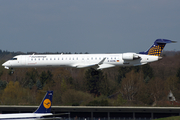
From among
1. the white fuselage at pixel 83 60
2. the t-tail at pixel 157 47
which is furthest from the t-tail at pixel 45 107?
the t-tail at pixel 157 47

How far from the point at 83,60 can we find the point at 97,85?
2332 inches

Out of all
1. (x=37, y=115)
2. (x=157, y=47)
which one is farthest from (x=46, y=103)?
(x=157, y=47)

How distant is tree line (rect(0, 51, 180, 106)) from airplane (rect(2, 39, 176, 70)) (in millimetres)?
31715

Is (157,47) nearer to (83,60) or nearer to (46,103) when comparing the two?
(83,60)

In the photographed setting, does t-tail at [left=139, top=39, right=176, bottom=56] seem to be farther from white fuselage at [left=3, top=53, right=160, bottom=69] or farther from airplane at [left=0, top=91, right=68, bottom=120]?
airplane at [left=0, top=91, right=68, bottom=120]

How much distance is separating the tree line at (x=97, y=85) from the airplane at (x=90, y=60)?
31715mm

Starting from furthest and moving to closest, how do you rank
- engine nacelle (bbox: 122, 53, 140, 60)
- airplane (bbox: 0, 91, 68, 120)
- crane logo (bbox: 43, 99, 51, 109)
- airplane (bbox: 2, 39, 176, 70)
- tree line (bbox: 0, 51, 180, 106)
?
tree line (bbox: 0, 51, 180, 106), airplane (bbox: 2, 39, 176, 70), engine nacelle (bbox: 122, 53, 140, 60), crane logo (bbox: 43, 99, 51, 109), airplane (bbox: 0, 91, 68, 120)

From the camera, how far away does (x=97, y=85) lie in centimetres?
11388

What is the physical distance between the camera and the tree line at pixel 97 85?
95.1 m

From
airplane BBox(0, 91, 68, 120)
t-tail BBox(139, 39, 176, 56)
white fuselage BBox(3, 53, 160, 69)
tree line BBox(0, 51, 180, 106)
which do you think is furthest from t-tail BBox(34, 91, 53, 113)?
tree line BBox(0, 51, 180, 106)

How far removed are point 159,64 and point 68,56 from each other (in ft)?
191

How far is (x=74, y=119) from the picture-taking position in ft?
233

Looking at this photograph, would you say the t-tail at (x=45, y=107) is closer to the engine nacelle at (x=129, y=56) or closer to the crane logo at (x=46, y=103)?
the crane logo at (x=46, y=103)

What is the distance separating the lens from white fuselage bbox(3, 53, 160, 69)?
179ft
